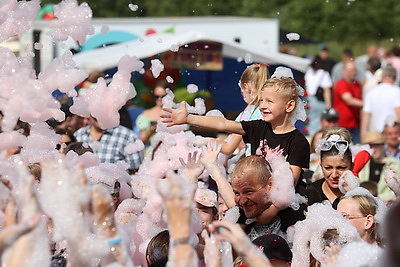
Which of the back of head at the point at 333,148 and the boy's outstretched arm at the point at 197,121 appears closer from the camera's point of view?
the boy's outstretched arm at the point at 197,121

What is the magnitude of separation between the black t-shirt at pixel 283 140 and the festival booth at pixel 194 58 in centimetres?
329

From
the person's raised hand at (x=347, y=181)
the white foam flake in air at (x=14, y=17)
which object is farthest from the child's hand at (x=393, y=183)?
the white foam flake in air at (x=14, y=17)

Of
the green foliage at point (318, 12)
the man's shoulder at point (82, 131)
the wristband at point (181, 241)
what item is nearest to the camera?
the wristband at point (181, 241)

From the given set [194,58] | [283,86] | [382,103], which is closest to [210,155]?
[283,86]

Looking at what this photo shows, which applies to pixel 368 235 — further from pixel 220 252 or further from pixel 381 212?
pixel 220 252

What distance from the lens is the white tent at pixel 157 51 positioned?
9617 millimetres

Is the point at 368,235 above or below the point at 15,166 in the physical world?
below

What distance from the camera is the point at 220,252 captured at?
315 cm

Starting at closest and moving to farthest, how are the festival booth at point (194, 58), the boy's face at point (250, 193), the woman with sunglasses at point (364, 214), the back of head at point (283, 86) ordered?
the woman with sunglasses at point (364, 214) < the boy's face at point (250, 193) < the back of head at point (283, 86) < the festival booth at point (194, 58)

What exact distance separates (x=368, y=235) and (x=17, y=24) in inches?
74.5

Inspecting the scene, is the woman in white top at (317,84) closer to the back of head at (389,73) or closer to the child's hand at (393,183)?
the back of head at (389,73)

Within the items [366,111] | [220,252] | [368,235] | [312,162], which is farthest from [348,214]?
[366,111]

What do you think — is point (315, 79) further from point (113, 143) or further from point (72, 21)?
point (72, 21)

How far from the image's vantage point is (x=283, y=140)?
4.52m
